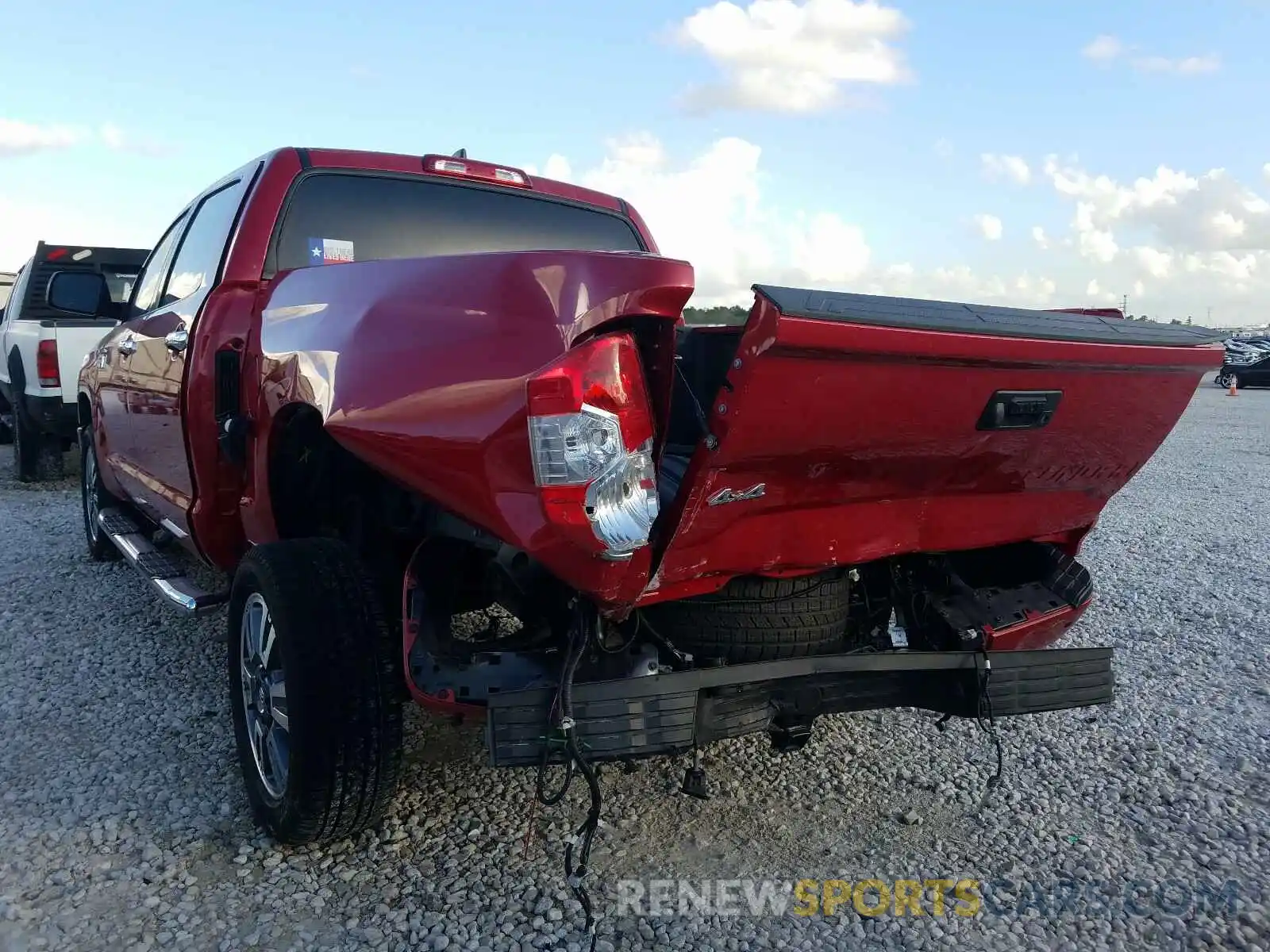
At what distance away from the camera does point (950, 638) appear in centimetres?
303

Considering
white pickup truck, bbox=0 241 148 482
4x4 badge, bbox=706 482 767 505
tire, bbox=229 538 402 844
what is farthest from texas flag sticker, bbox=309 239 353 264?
white pickup truck, bbox=0 241 148 482

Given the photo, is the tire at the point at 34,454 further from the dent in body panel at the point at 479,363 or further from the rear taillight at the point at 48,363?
the dent in body panel at the point at 479,363

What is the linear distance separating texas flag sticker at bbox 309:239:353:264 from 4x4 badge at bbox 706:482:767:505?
2039 mm

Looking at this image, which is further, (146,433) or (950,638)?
(146,433)

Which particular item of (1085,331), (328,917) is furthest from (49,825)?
(1085,331)

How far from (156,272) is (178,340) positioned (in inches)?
62.6

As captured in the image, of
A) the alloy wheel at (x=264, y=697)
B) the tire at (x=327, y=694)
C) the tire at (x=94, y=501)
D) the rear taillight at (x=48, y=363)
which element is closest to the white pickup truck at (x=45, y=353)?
the rear taillight at (x=48, y=363)

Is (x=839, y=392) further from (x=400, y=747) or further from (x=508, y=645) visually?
(x=400, y=747)

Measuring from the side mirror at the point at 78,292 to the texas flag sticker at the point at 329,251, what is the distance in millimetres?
1816

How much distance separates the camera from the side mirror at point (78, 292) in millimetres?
4676

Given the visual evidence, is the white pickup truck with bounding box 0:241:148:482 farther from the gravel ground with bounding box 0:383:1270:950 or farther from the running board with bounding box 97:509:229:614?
the gravel ground with bounding box 0:383:1270:950

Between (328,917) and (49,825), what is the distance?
3.34ft

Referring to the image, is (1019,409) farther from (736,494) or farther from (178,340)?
(178,340)

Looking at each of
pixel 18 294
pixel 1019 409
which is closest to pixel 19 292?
pixel 18 294
